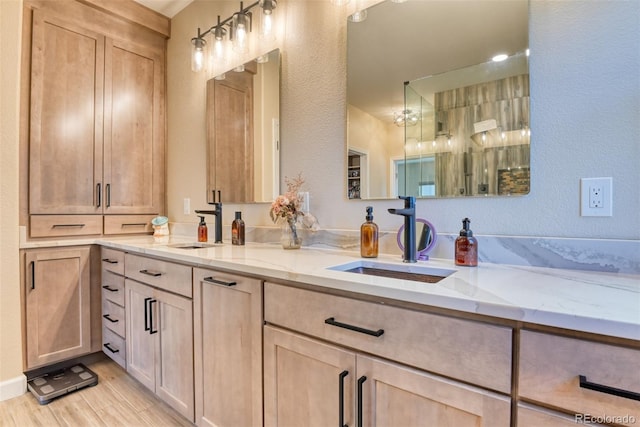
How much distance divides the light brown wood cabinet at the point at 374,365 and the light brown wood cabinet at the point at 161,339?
537 millimetres

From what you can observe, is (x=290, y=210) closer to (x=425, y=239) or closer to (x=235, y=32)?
(x=425, y=239)

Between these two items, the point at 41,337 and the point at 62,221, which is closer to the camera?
the point at 41,337

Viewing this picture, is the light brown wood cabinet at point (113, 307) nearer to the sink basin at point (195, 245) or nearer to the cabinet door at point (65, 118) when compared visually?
the sink basin at point (195, 245)

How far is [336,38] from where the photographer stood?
1.71 metres

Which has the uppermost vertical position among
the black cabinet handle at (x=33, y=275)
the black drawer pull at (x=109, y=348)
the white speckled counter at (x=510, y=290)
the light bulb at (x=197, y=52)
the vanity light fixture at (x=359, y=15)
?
the light bulb at (x=197, y=52)

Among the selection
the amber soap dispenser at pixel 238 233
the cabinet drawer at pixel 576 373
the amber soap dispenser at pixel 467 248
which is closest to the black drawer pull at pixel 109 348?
the amber soap dispenser at pixel 238 233

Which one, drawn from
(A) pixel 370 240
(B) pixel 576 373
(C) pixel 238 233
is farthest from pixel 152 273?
(B) pixel 576 373

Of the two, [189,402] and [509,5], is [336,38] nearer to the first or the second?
[509,5]

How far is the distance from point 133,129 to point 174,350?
1797mm

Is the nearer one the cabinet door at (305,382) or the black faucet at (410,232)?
the cabinet door at (305,382)

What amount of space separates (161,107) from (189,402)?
2252mm

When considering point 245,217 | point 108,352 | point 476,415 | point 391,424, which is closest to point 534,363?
point 476,415

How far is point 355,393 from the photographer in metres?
0.95
